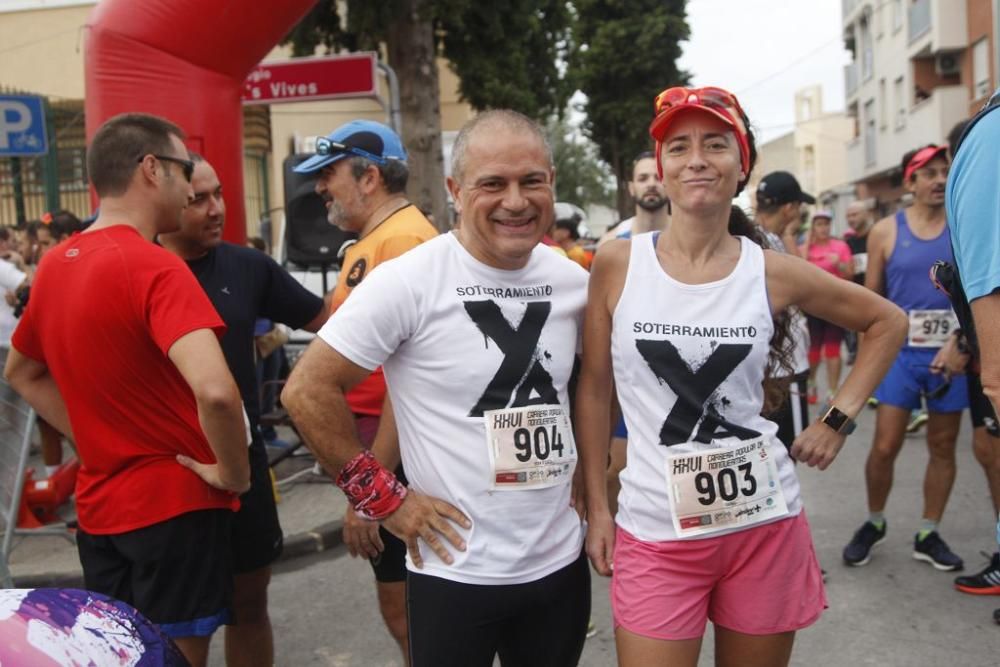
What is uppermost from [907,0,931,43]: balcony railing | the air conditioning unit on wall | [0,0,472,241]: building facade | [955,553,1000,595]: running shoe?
[907,0,931,43]: balcony railing

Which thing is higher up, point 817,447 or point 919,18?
point 919,18

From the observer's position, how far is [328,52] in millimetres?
13688

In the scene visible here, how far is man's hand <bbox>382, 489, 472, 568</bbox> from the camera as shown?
2.15 meters

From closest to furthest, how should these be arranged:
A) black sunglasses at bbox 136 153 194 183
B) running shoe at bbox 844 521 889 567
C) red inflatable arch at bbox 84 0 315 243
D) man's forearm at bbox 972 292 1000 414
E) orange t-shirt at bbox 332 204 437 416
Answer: man's forearm at bbox 972 292 1000 414 → black sunglasses at bbox 136 153 194 183 → orange t-shirt at bbox 332 204 437 416 → running shoe at bbox 844 521 889 567 → red inflatable arch at bbox 84 0 315 243

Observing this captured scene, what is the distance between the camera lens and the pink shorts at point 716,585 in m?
2.22

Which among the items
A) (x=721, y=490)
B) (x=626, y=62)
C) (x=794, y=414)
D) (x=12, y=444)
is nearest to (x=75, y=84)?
(x=626, y=62)

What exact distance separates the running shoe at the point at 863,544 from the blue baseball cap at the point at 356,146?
10.5 ft

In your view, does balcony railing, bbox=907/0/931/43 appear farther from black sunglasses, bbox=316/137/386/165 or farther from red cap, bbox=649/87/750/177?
red cap, bbox=649/87/750/177

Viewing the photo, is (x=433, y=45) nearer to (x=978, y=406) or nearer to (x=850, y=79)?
(x=978, y=406)

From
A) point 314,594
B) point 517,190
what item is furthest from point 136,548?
point 314,594

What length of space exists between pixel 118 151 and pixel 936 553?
168 inches

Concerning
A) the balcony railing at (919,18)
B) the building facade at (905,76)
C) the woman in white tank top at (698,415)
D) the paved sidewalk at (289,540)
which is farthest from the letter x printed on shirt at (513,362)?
the balcony railing at (919,18)

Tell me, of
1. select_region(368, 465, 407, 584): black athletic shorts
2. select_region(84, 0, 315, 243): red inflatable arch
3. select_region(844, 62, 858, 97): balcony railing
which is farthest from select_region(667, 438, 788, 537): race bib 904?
select_region(844, 62, 858, 97): balcony railing

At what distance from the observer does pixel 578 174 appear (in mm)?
56875
